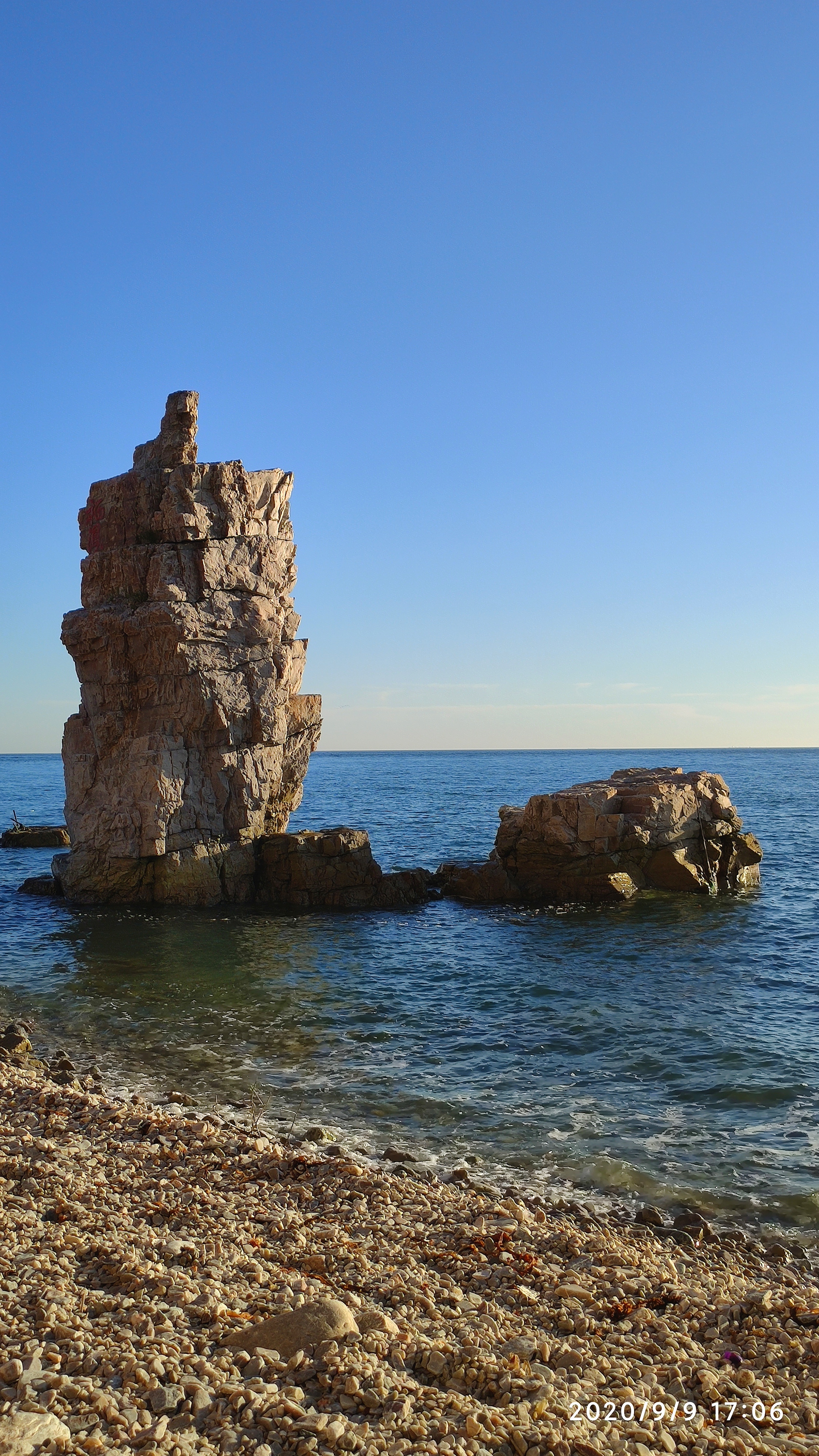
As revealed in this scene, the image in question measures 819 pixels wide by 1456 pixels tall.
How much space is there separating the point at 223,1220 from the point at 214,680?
70.3 ft

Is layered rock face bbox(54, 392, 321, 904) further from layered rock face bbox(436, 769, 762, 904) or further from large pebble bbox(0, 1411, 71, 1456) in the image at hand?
large pebble bbox(0, 1411, 71, 1456)

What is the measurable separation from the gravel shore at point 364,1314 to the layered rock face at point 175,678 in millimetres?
17567

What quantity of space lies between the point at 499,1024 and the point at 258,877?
47.0 feet

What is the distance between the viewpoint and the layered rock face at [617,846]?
2945cm

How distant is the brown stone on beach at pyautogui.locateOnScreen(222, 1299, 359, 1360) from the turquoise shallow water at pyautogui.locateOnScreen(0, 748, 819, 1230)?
4.85 metres

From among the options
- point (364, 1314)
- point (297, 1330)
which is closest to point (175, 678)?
point (364, 1314)

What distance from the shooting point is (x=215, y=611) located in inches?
1147

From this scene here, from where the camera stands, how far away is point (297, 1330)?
660cm

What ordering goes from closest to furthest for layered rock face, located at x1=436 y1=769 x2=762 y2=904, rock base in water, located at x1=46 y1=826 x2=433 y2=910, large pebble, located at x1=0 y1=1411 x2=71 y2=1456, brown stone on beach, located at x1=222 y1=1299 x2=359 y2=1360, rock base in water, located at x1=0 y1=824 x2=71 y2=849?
large pebble, located at x1=0 y1=1411 x2=71 y2=1456, brown stone on beach, located at x1=222 y1=1299 x2=359 y2=1360, rock base in water, located at x1=46 y1=826 x2=433 y2=910, layered rock face, located at x1=436 y1=769 x2=762 y2=904, rock base in water, located at x1=0 y1=824 x2=71 y2=849

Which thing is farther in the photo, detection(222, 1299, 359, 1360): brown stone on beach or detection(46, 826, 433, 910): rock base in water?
detection(46, 826, 433, 910): rock base in water

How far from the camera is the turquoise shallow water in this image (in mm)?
12062

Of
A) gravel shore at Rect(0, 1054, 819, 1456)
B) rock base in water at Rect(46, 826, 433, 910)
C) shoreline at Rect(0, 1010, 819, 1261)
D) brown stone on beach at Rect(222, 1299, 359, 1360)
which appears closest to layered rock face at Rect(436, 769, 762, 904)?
rock base in water at Rect(46, 826, 433, 910)

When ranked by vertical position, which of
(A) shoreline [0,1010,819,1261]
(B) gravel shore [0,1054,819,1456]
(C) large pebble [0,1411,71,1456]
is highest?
(C) large pebble [0,1411,71,1456]

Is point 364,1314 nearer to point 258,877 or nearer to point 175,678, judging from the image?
point 175,678
